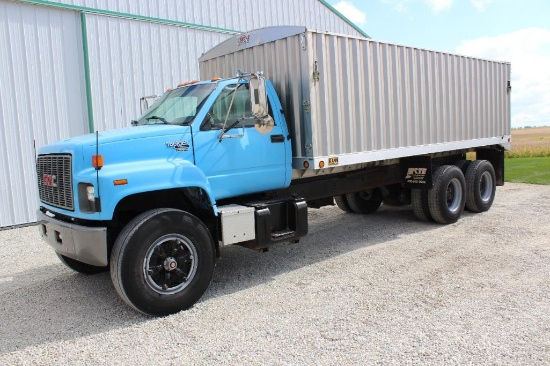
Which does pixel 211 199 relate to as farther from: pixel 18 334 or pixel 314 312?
pixel 18 334

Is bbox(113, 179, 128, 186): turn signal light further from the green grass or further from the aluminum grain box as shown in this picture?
the green grass

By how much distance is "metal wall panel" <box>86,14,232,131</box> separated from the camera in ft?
36.0

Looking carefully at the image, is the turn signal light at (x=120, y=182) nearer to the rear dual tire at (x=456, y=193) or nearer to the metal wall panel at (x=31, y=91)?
the rear dual tire at (x=456, y=193)

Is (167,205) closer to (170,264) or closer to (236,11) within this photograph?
(170,264)

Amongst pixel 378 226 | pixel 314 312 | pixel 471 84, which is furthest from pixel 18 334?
pixel 471 84

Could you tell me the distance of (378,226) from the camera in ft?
29.2

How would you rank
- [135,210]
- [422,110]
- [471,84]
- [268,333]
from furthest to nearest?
[471,84]
[422,110]
[135,210]
[268,333]

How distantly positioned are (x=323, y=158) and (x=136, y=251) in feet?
9.22

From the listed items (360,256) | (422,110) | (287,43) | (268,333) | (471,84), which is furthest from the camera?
(471,84)

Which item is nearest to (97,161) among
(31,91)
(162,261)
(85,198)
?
(85,198)

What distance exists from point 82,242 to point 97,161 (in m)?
0.83

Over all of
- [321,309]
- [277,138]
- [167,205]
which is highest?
[277,138]

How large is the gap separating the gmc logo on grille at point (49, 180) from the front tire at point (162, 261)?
1080 mm

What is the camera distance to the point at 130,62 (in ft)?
37.6
